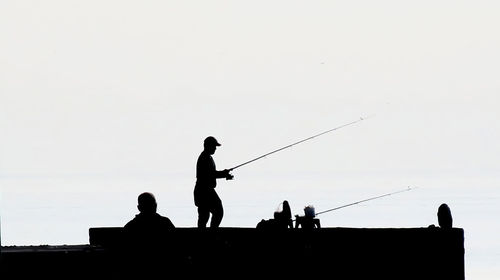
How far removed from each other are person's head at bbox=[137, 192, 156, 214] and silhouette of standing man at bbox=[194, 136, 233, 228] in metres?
6.88

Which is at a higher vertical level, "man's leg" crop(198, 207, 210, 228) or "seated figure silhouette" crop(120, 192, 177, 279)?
"man's leg" crop(198, 207, 210, 228)

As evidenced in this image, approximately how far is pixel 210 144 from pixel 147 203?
702 cm

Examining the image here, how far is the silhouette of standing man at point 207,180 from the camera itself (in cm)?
2033

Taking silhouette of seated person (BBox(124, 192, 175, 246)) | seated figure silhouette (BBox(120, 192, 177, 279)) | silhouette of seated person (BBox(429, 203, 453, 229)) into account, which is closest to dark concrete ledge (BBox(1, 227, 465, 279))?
silhouette of seated person (BBox(429, 203, 453, 229))

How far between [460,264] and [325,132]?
376 cm

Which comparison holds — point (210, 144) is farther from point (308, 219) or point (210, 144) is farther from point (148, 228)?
point (148, 228)

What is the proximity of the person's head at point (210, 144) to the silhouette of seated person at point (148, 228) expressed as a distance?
6774 mm

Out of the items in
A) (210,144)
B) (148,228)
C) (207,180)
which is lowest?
(148,228)

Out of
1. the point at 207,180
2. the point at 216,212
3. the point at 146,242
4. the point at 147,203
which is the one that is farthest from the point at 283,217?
the point at 147,203

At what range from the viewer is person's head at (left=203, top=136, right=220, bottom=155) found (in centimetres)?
2025

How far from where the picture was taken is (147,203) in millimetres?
13289

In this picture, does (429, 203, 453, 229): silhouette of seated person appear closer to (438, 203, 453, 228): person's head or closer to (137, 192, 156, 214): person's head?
(438, 203, 453, 228): person's head

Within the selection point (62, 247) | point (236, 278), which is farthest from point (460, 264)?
point (62, 247)

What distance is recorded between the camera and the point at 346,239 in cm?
2117
